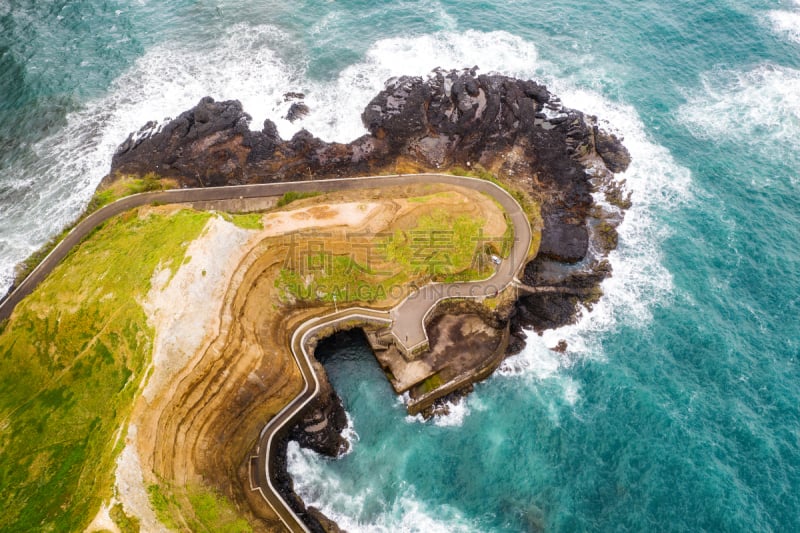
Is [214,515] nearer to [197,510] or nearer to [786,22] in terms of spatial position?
[197,510]

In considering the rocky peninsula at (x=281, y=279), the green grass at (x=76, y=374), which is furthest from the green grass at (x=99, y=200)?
the green grass at (x=76, y=374)

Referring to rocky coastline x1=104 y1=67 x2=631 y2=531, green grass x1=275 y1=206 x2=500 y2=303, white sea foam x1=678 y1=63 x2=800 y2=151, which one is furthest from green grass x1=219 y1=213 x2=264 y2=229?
white sea foam x1=678 y1=63 x2=800 y2=151

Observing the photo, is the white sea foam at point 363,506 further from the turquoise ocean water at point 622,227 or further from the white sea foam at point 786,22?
the white sea foam at point 786,22

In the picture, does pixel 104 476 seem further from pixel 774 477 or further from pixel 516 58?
pixel 516 58

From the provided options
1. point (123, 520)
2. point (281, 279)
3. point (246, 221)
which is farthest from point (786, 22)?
point (123, 520)

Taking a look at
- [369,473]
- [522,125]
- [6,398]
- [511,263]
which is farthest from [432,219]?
[6,398]
